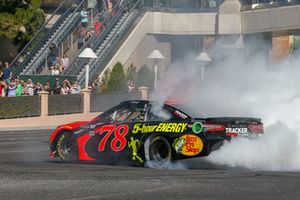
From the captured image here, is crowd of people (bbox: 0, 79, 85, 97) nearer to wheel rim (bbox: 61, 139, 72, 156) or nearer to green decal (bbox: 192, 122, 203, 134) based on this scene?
wheel rim (bbox: 61, 139, 72, 156)

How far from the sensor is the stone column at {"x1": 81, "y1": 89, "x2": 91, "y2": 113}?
3906 cm

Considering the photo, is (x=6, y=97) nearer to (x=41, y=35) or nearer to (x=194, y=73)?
(x=41, y=35)

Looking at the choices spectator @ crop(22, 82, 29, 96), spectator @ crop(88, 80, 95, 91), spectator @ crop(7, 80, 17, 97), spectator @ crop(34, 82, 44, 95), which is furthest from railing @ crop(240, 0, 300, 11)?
spectator @ crop(7, 80, 17, 97)

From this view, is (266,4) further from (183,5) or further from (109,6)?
(183,5)

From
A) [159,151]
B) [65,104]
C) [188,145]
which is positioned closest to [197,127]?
[188,145]

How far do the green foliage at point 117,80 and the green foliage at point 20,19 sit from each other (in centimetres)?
456

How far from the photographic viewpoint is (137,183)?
12.0 meters

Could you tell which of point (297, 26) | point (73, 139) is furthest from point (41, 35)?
point (73, 139)

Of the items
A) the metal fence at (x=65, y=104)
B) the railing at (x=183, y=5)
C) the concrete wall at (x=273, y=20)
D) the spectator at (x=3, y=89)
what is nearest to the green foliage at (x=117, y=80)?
the metal fence at (x=65, y=104)

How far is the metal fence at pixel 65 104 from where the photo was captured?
37444 mm

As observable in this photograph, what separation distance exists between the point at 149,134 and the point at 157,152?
35 centimetres

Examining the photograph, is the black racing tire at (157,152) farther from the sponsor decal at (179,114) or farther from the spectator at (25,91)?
the spectator at (25,91)

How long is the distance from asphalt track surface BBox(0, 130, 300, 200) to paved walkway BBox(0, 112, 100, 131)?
807 inches

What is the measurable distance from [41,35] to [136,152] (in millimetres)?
28082
